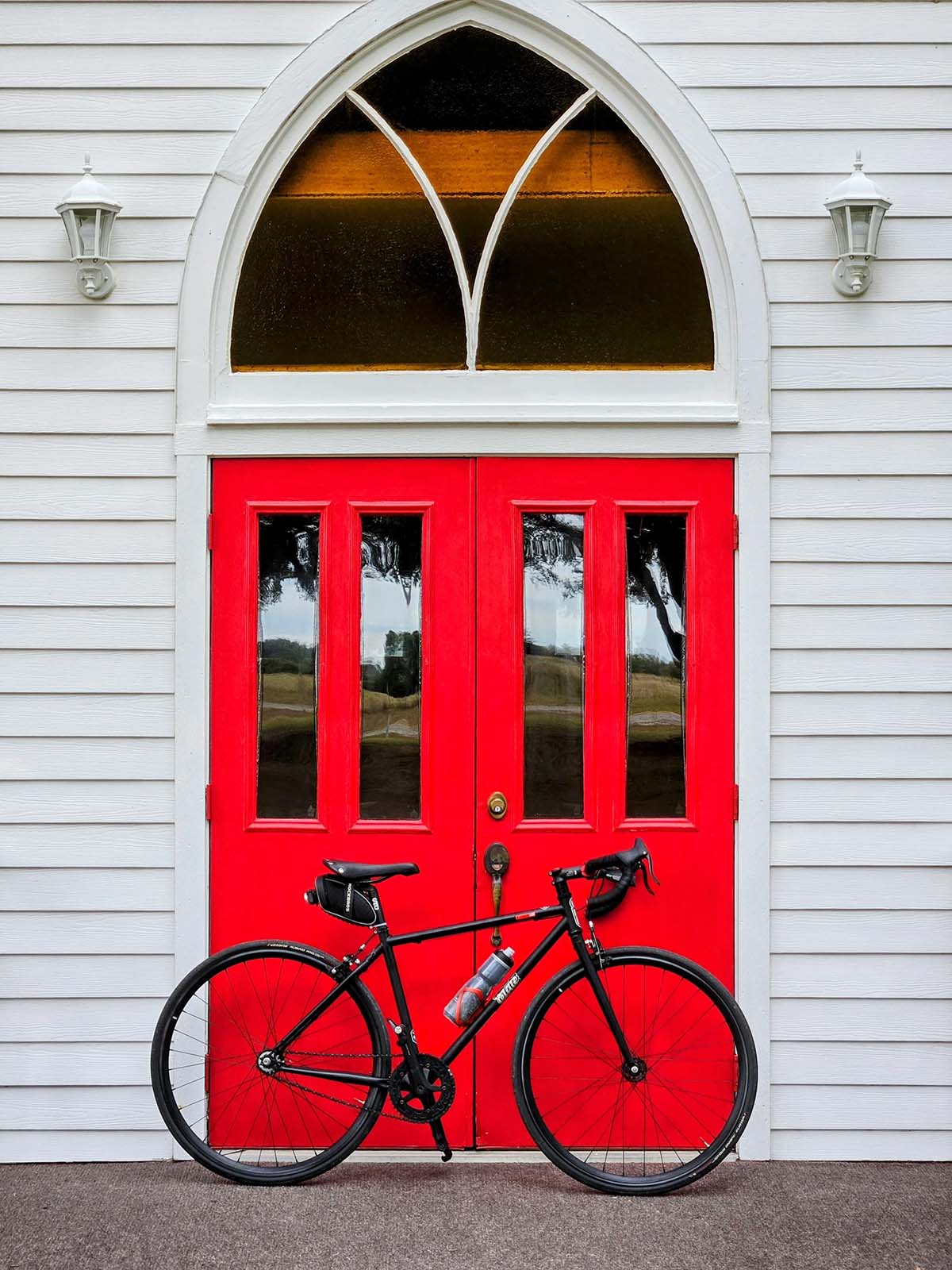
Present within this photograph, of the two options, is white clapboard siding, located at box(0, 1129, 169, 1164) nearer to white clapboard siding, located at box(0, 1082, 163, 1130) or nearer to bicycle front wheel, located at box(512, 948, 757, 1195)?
white clapboard siding, located at box(0, 1082, 163, 1130)

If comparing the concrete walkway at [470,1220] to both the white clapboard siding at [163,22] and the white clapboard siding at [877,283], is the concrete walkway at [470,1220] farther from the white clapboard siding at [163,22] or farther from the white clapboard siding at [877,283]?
the white clapboard siding at [163,22]

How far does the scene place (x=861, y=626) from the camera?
4.00 m

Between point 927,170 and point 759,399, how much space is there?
3.16 ft

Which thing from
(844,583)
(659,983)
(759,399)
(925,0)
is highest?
(925,0)

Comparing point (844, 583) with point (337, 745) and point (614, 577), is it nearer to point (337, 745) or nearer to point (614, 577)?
point (614, 577)

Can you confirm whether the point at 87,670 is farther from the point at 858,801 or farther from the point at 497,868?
the point at 858,801

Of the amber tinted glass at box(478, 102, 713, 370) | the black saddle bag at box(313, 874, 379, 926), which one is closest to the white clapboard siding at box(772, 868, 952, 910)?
the black saddle bag at box(313, 874, 379, 926)

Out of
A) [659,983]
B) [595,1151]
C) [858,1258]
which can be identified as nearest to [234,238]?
[659,983]

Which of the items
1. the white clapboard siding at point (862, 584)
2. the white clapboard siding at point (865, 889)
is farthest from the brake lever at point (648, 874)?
the white clapboard siding at point (862, 584)

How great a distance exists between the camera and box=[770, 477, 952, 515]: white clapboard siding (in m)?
4.00

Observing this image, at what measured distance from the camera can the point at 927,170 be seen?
4.02m

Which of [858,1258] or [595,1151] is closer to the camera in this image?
[858,1258]

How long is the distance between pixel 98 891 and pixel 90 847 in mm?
150

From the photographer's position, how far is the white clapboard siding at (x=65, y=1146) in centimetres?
394
